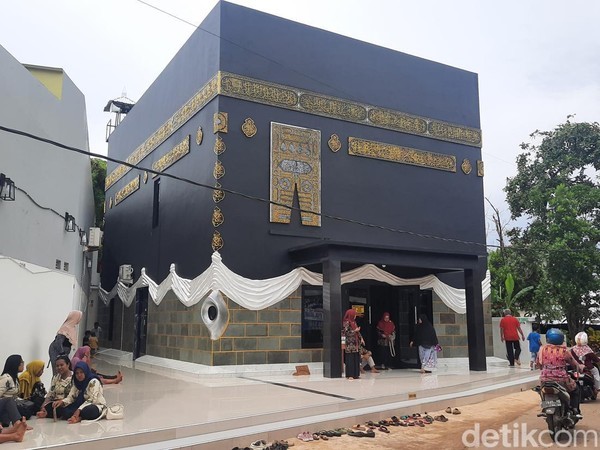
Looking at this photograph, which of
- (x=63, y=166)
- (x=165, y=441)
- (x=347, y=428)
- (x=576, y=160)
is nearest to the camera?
(x=165, y=441)

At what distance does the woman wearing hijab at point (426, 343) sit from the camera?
40.1 feet

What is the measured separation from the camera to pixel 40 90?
11.6m

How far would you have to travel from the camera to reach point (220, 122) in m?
12.0

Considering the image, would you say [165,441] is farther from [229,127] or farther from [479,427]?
[229,127]

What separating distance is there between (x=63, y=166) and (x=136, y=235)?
14.0ft

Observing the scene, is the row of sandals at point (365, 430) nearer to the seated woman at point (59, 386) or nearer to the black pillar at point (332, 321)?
the seated woman at point (59, 386)

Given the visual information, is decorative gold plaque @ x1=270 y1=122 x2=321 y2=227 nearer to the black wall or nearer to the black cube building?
the black cube building

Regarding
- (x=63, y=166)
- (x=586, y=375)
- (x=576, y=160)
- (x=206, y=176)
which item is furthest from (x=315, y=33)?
(x=576, y=160)

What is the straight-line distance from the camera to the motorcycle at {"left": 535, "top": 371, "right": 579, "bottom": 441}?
6152mm

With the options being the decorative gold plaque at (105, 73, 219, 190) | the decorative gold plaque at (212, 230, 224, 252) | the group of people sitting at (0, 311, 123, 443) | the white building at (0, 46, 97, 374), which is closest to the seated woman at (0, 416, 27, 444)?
the group of people sitting at (0, 311, 123, 443)

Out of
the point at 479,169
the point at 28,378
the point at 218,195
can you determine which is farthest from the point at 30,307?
the point at 479,169

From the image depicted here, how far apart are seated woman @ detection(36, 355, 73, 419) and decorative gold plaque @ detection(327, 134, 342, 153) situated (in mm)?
8132

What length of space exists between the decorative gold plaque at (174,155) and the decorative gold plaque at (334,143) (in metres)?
3.50

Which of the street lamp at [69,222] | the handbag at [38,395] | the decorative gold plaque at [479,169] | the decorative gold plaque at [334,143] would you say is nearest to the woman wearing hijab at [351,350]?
the decorative gold plaque at [334,143]
